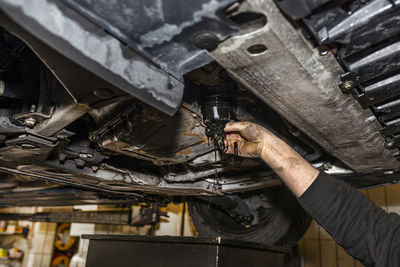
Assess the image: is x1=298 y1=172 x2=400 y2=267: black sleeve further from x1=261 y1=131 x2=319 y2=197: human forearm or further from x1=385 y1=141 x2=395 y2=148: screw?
x1=385 y1=141 x2=395 y2=148: screw

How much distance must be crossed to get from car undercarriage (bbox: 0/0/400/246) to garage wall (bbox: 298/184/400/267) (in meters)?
1.18

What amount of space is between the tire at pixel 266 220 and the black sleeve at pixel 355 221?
948 millimetres

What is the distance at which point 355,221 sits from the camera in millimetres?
803

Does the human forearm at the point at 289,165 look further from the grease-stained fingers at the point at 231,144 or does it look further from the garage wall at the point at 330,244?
the garage wall at the point at 330,244

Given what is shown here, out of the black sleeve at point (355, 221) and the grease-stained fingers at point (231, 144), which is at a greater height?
the grease-stained fingers at point (231, 144)

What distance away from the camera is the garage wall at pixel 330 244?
2.25 metres

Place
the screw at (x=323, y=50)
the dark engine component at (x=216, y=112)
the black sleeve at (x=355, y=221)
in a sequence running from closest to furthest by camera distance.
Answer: the screw at (x=323, y=50)
the black sleeve at (x=355, y=221)
the dark engine component at (x=216, y=112)

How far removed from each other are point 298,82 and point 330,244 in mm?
2321

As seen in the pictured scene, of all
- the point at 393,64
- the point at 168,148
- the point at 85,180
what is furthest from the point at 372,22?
the point at 85,180

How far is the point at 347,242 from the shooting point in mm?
800

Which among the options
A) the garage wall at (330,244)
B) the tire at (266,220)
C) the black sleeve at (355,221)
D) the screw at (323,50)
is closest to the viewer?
the screw at (323,50)

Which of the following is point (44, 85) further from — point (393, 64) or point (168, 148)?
point (393, 64)

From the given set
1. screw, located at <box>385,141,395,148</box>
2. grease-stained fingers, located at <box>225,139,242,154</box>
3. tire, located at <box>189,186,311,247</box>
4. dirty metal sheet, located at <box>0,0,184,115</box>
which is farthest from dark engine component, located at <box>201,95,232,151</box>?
tire, located at <box>189,186,311,247</box>

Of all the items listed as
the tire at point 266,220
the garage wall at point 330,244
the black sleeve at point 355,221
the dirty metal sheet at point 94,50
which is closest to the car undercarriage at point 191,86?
the dirty metal sheet at point 94,50
